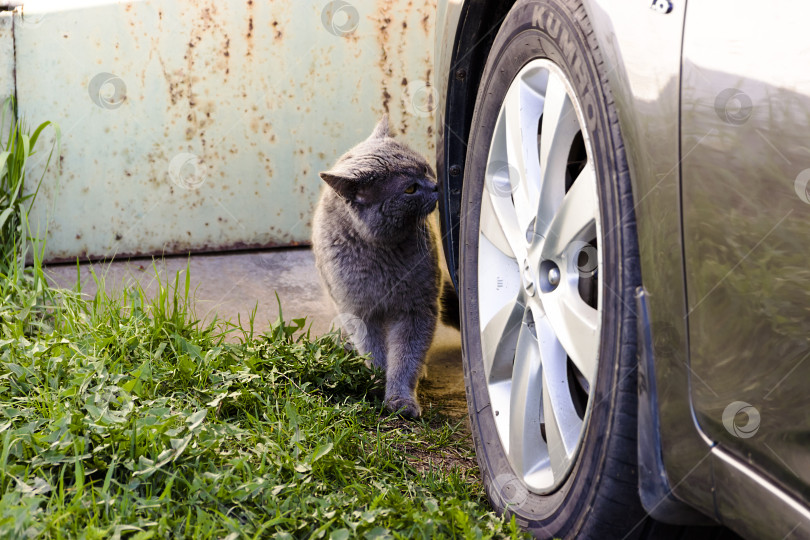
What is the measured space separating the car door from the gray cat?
198 cm

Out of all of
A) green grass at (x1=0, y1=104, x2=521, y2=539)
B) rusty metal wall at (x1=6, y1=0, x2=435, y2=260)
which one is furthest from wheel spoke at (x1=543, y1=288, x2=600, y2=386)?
rusty metal wall at (x1=6, y1=0, x2=435, y2=260)

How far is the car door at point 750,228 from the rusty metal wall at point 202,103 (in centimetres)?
272

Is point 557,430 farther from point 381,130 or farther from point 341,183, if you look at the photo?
point 381,130

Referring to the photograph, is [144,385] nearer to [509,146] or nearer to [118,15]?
[509,146]

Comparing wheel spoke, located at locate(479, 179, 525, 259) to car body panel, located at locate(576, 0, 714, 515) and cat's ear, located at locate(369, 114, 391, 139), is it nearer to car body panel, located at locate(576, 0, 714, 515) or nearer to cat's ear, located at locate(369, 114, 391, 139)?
car body panel, located at locate(576, 0, 714, 515)

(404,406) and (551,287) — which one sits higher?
(551,287)

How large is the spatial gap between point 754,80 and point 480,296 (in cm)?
118

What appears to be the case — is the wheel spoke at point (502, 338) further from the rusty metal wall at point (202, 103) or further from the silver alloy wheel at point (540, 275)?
the rusty metal wall at point (202, 103)

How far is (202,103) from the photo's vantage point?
3.72m

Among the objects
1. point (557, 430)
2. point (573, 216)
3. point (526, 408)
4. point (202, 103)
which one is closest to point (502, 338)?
point (526, 408)

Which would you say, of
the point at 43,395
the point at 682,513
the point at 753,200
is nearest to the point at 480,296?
the point at 682,513

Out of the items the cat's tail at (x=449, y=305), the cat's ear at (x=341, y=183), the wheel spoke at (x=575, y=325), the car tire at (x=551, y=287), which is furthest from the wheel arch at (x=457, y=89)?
the cat's tail at (x=449, y=305)

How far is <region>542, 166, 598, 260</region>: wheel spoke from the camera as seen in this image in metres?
1.59

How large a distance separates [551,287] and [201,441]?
1.07 m
